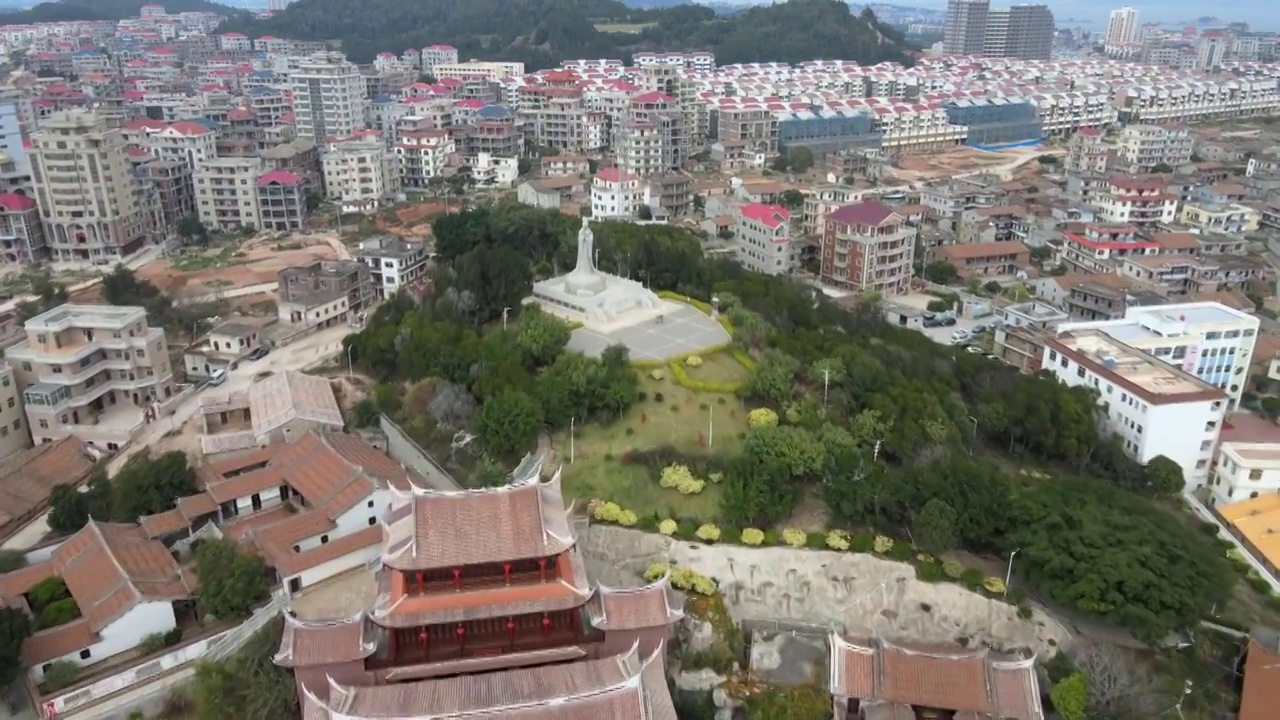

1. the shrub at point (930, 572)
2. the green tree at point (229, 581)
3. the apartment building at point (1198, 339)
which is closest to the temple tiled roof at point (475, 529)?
the green tree at point (229, 581)

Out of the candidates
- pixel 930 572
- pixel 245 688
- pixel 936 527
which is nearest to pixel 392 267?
pixel 245 688

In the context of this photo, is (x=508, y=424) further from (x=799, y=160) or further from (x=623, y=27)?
(x=623, y=27)

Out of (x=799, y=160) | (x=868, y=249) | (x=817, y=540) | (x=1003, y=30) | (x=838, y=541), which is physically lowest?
(x=817, y=540)

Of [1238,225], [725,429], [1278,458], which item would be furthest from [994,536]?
[1238,225]

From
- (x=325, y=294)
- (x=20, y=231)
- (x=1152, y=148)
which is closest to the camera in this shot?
(x=325, y=294)

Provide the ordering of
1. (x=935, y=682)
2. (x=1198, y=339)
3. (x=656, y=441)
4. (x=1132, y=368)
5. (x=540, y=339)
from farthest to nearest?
(x=1198, y=339) → (x=1132, y=368) → (x=540, y=339) → (x=656, y=441) → (x=935, y=682)

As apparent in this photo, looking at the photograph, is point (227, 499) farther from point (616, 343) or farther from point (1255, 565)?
point (1255, 565)
